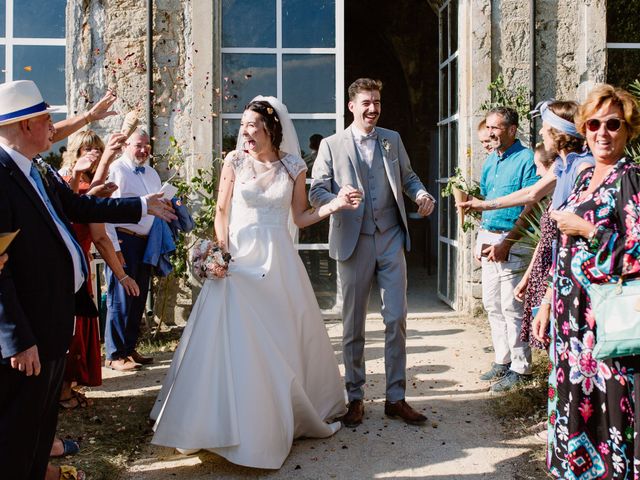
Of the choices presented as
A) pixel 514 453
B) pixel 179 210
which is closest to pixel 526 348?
pixel 514 453

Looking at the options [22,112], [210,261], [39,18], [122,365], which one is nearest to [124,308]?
[122,365]

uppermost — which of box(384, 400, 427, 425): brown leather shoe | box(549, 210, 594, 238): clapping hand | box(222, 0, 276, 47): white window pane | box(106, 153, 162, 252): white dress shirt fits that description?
box(222, 0, 276, 47): white window pane

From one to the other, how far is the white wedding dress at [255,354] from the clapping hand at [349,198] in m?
0.46

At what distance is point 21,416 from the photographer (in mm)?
2510

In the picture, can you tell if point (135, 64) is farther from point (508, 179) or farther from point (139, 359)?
point (508, 179)

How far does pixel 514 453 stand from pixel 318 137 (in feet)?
12.7

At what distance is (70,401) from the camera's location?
438 centimetres

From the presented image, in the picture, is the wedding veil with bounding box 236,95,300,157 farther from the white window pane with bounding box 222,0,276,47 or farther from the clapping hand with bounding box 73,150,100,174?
the white window pane with bounding box 222,0,276,47

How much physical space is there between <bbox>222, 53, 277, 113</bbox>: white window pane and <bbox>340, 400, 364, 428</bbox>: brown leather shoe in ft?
11.3

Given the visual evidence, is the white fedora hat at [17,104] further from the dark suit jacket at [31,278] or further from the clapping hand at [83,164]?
the clapping hand at [83,164]

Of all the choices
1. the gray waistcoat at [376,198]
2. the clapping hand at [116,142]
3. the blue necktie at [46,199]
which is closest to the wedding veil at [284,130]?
the gray waistcoat at [376,198]

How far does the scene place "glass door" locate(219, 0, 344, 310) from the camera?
6.56 metres

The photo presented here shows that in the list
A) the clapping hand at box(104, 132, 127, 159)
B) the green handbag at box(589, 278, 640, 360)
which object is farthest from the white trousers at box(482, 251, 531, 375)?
the clapping hand at box(104, 132, 127, 159)

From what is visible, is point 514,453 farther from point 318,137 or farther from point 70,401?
point 318,137
